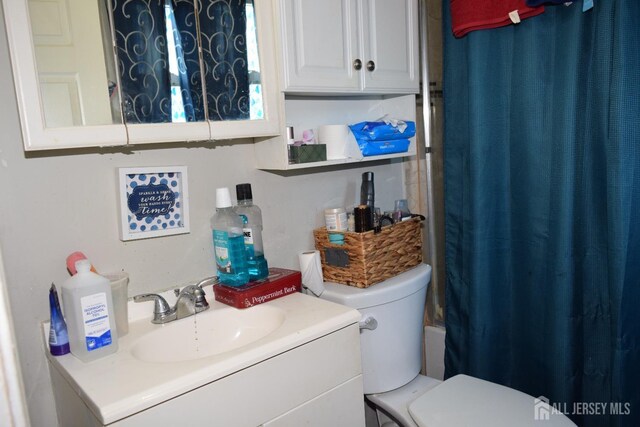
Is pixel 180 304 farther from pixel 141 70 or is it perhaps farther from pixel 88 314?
pixel 141 70

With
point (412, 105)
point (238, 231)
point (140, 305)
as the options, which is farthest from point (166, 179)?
point (412, 105)

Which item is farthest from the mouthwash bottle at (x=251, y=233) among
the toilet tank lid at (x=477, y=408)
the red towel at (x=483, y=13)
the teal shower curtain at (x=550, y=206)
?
the red towel at (x=483, y=13)

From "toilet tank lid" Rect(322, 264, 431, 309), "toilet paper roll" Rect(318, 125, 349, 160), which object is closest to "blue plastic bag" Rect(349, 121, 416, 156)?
"toilet paper roll" Rect(318, 125, 349, 160)

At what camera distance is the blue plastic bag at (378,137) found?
1524mm

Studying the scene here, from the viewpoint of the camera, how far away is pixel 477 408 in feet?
4.31

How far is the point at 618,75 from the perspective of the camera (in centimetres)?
124

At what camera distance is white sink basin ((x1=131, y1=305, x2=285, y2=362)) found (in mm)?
1191

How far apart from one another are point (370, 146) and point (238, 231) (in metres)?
0.51

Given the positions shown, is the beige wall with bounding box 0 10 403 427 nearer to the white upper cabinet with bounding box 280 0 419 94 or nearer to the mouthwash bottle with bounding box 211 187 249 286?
the mouthwash bottle with bounding box 211 187 249 286

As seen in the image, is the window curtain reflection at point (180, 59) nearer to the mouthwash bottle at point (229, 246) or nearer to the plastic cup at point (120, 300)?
the mouthwash bottle at point (229, 246)

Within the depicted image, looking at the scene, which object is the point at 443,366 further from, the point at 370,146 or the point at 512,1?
the point at 512,1

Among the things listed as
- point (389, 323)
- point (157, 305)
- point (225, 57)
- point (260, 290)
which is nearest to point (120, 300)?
point (157, 305)

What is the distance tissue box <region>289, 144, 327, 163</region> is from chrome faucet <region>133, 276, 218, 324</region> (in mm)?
453

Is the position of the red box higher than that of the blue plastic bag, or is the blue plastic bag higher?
the blue plastic bag
